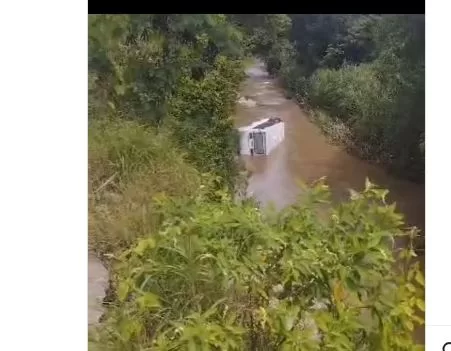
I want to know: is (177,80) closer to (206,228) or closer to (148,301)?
(206,228)

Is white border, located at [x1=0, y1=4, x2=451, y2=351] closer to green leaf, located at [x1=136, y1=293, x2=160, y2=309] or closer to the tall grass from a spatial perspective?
the tall grass

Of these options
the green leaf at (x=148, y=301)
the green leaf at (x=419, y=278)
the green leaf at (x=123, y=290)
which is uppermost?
the green leaf at (x=419, y=278)
